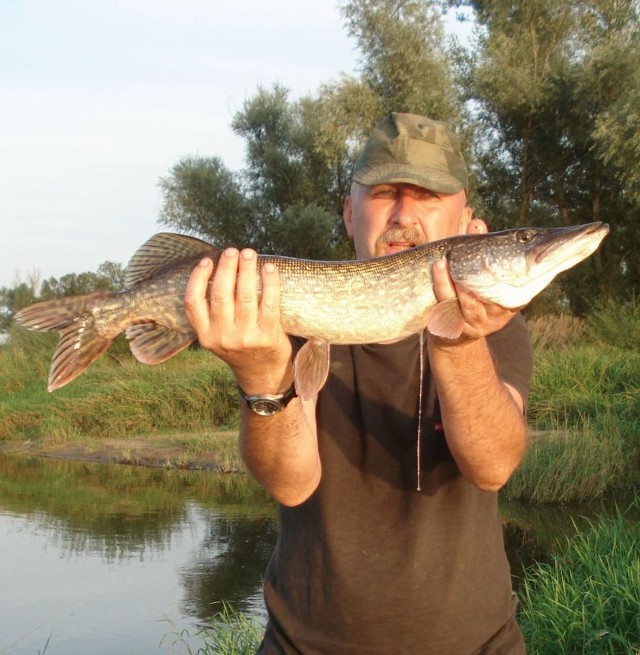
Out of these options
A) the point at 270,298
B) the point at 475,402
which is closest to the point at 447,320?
the point at 475,402

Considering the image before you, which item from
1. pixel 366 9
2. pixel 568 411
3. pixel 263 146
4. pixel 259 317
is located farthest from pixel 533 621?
pixel 263 146

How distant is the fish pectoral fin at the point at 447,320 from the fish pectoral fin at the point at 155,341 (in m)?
0.67

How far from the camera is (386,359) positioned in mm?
2250

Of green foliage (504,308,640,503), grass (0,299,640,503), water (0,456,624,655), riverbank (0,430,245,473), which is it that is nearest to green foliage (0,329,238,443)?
grass (0,299,640,503)

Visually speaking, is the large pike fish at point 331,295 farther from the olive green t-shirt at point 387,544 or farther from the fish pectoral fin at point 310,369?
the olive green t-shirt at point 387,544

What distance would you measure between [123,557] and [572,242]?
587 centimetres

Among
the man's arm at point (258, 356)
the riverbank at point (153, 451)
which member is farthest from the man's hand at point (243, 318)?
the riverbank at point (153, 451)

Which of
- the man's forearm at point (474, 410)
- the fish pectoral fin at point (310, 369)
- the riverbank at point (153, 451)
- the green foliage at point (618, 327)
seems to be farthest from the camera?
the green foliage at point (618, 327)

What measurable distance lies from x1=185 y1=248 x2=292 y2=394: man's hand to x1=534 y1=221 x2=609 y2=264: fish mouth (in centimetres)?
68

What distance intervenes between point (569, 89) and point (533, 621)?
1469 centimetres

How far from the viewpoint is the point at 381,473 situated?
83.9 inches

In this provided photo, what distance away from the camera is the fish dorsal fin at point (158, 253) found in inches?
95.8

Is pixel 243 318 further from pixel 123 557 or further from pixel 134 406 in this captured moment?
pixel 134 406

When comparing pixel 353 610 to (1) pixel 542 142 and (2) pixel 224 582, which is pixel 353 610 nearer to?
(2) pixel 224 582
